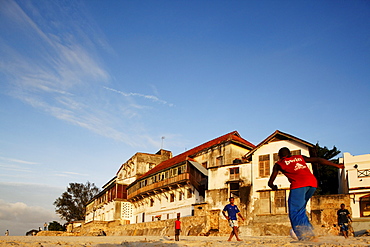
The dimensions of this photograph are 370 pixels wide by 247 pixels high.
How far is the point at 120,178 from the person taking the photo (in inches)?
2527

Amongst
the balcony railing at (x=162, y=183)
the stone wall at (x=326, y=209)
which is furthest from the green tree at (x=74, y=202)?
the stone wall at (x=326, y=209)

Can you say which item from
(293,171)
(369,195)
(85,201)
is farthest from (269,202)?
(85,201)

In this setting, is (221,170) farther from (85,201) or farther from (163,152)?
(85,201)

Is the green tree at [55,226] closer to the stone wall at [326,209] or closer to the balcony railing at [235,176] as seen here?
the balcony railing at [235,176]

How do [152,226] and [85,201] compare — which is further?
[85,201]

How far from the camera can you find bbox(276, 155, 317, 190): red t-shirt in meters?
8.04

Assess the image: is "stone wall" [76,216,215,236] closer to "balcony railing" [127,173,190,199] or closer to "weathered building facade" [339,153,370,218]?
"balcony railing" [127,173,190,199]

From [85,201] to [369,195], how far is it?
63536mm

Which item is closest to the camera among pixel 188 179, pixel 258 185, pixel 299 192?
Answer: pixel 299 192

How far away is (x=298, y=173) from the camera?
8.09 m

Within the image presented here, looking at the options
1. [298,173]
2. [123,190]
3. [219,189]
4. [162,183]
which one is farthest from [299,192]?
[123,190]

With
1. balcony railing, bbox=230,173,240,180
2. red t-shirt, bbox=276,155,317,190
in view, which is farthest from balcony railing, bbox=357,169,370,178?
red t-shirt, bbox=276,155,317,190

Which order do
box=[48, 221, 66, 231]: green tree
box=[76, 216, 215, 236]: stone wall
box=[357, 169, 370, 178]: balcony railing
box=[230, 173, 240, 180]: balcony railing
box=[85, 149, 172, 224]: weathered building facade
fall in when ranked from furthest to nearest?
box=[48, 221, 66, 231]: green tree, box=[85, 149, 172, 224]: weathered building facade, box=[230, 173, 240, 180]: balcony railing, box=[76, 216, 215, 236]: stone wall, box=[357, 169, 370, 178]: balcony railing

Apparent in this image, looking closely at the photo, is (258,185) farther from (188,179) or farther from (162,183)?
(162,183)
